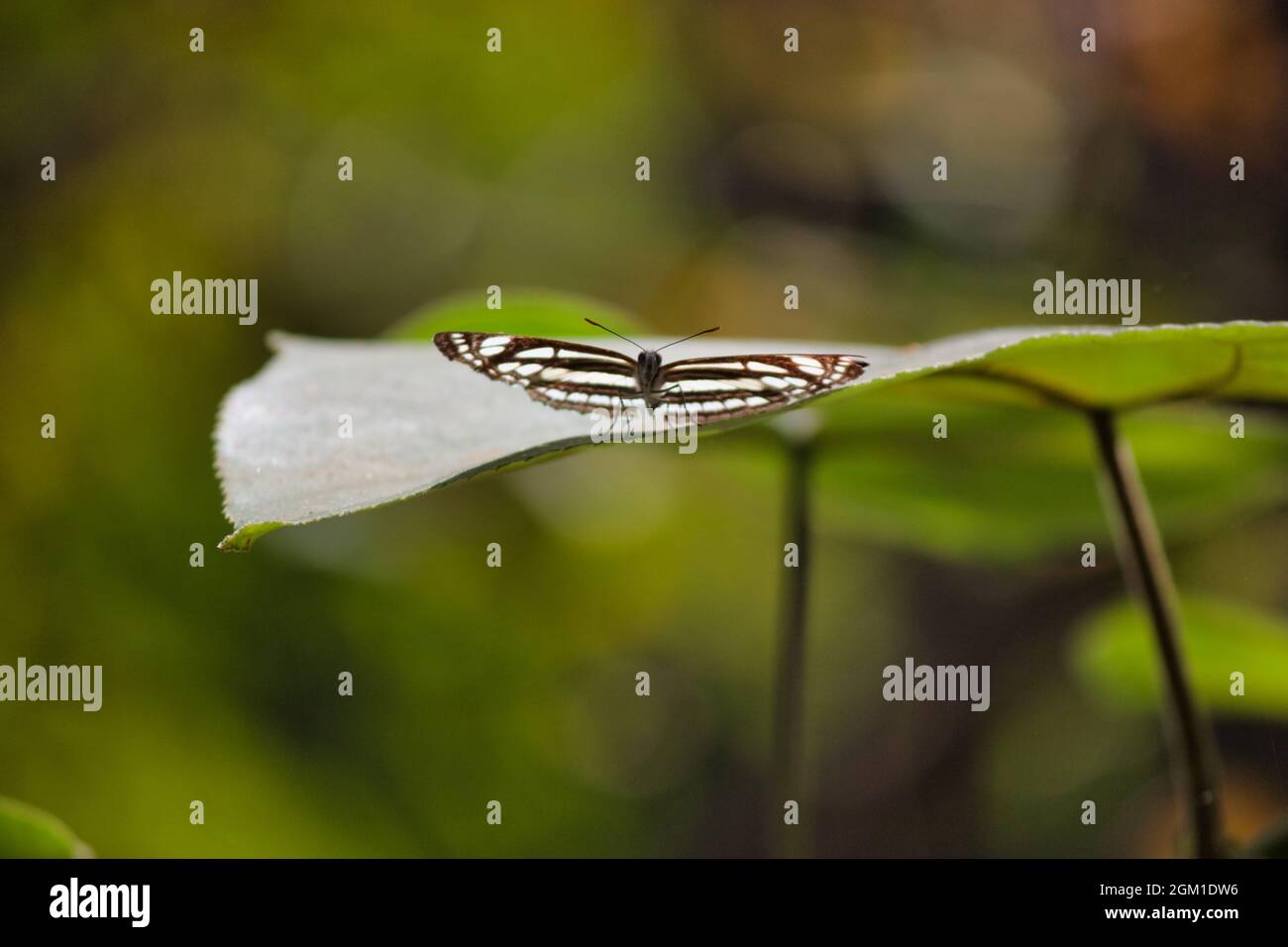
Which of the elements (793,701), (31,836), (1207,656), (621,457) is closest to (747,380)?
(793,701)

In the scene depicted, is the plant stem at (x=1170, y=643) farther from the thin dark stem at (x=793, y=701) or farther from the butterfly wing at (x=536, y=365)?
the butterfly wing at (x=536, y=365)

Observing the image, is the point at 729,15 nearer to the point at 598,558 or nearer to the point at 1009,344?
the point at 598,558

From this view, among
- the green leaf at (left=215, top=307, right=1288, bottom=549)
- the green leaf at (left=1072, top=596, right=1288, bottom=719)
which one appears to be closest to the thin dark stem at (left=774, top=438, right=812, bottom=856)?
the green leaf at (left=215, top=307, right=1288, bottom=549)

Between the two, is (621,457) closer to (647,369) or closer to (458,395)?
(647,369)

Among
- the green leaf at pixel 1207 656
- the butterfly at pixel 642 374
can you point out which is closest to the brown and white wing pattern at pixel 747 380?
the butterfly at pixel 642 374

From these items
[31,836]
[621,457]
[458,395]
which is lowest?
[31,836]

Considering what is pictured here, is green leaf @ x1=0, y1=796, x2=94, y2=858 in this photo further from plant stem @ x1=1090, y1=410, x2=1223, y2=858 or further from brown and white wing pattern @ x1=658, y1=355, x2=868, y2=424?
plant stem @ x1=1090, y1=410, x2=1223, y2=858
